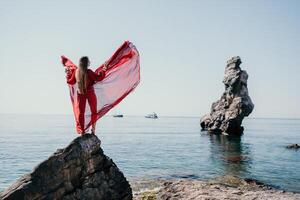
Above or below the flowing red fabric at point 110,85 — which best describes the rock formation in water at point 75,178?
below

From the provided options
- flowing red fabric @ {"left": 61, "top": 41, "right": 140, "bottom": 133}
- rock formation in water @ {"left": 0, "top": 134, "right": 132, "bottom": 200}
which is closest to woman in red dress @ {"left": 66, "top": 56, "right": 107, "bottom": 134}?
flowing red fabric @ {"left": 61, "top": 41, "right": 140, "bottom": 133}

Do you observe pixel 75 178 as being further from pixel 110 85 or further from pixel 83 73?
pixel 110 85

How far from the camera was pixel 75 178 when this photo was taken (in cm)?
1056

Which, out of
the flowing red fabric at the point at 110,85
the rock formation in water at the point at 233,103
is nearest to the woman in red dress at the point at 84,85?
the flowing red fabric at the point at 110,85

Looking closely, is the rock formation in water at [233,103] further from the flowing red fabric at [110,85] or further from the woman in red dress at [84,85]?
the woman in red dress at [84,85]

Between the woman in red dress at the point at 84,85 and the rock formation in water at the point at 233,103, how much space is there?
6834cm

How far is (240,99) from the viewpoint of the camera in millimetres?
77938

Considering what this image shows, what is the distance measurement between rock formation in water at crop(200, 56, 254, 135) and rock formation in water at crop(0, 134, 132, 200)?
6840 centimetres

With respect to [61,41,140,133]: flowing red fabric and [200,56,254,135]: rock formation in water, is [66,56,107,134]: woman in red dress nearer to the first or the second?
[61,41,140,133]: flowing red fabric

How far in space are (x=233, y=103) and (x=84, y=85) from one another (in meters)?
72.1

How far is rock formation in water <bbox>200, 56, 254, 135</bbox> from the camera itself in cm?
7725

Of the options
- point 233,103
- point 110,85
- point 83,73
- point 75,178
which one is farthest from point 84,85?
point 233,103

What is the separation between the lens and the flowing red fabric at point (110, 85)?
1166 centimetres

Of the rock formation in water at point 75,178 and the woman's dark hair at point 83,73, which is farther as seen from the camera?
the woman's dark hair at point 83,73
